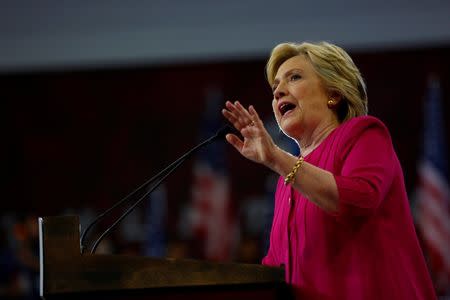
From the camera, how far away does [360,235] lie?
1.57m

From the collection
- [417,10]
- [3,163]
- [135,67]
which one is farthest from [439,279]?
[3,163]

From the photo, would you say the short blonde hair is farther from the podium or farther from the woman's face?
the podium

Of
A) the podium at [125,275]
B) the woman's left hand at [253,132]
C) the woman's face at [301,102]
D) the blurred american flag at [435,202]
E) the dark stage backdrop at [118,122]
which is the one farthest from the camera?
the dark stage backdrop at [118,122]

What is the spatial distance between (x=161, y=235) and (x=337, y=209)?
5192mm

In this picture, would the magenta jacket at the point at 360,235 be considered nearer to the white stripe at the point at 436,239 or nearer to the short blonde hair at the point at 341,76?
the short blonde hair at the point at 341,76

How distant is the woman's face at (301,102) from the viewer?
1812 millimetres

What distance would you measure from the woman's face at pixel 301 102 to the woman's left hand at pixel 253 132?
0.33 meters

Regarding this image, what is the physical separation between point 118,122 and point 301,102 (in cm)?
544

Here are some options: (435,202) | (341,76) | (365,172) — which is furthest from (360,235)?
(435,202)

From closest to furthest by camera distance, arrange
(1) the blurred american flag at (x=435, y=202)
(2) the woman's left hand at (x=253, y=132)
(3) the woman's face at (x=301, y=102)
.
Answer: (2) the woman's left hand at (x=253, y=132) < (3) the woman's face at (x=301, y=102) < (1) the blurred american flag at (x=435, y=202)

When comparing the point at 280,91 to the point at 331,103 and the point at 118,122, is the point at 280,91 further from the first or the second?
the point at 118,122

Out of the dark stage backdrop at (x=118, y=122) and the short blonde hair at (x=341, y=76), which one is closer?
the short blonde hair at (x=341, y=76)

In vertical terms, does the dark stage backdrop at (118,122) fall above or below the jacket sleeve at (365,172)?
above

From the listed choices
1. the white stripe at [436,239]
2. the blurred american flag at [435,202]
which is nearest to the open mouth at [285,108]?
the blurred american flag at [435,202]
